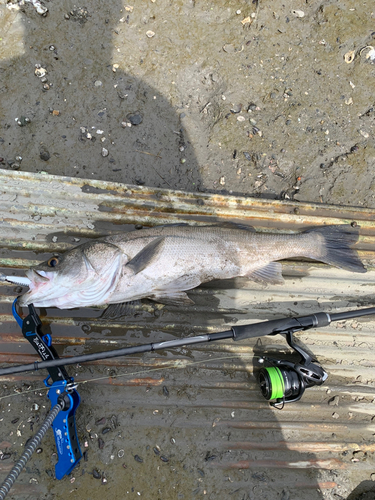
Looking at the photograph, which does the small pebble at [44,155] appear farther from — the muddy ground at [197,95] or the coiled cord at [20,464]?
the coiled cord at [20,464]

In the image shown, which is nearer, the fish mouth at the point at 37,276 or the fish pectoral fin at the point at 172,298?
the fish mouth at the point at 37,276

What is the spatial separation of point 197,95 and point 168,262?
Result: 2542 mm

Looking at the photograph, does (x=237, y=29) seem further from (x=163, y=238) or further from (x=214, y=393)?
(x=214, y=393)

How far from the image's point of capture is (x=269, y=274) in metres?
3.64

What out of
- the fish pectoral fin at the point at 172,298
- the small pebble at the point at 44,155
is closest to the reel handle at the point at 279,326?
the fish pectoral fin at the point at 172,298

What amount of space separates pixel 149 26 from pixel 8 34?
76.2 inches

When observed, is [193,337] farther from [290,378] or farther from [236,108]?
[236,108]

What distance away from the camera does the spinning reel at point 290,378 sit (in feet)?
10.6

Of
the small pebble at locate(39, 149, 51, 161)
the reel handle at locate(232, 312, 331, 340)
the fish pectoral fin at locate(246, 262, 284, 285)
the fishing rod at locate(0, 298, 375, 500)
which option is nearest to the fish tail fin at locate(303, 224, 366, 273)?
the fish pectoral fin at locate(246, 262, 284, 285)

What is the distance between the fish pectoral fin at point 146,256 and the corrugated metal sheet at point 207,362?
57cm

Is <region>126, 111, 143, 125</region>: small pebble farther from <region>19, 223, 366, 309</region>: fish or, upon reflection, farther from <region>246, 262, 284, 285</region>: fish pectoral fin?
<region>246, 262, 284, 285</region>: fish pectoral fin

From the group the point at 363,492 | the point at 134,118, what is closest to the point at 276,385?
the point at 363,492

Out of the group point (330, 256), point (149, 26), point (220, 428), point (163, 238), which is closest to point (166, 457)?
point (220, 428)

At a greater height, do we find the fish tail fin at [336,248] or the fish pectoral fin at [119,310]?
the fish pectoral fin at [119,310]
